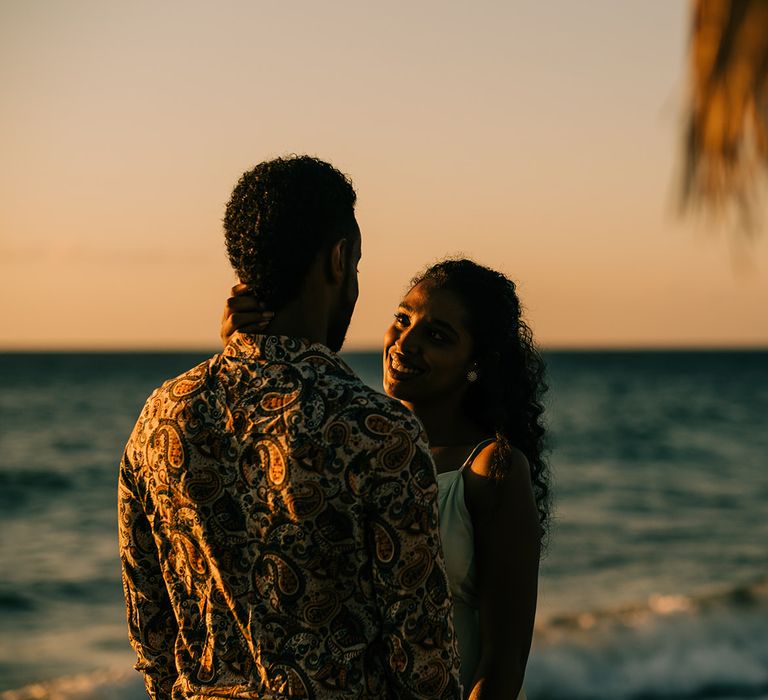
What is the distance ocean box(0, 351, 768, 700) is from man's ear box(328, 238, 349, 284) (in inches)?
310

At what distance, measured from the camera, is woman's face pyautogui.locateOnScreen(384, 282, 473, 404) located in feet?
10.3

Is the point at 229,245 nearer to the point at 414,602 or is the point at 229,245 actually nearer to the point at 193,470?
the point at 193,470

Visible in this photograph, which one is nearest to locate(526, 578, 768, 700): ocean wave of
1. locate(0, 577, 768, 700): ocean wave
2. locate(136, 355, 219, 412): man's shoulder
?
locate(0, 577, 768, 700): ocean wave

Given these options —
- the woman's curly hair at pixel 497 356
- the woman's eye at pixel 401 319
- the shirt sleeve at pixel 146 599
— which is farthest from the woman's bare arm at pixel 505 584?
the shirt sleeve at pixel 146 599

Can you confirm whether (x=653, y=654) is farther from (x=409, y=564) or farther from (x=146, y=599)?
(x=409, y=564)

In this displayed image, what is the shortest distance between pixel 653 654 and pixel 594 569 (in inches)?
181

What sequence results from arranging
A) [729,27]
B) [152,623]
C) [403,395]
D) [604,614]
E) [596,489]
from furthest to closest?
[596,489]
[604,614]
[403,395]
[152,623]
[729,27]

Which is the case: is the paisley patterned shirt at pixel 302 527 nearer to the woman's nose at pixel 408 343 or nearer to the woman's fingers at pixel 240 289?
the woman's fingers at pixel 240 289

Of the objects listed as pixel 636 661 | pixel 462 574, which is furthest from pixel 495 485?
pixel 636 661

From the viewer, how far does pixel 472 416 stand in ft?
10.5

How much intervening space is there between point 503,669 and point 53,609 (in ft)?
36.3

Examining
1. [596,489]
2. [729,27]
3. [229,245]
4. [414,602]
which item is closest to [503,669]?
[414,602]

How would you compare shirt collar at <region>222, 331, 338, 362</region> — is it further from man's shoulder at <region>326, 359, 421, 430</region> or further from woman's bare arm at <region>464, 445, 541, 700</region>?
woman's bare arm at <region>464, 445, 541, 700</region>

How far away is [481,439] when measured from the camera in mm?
3145
